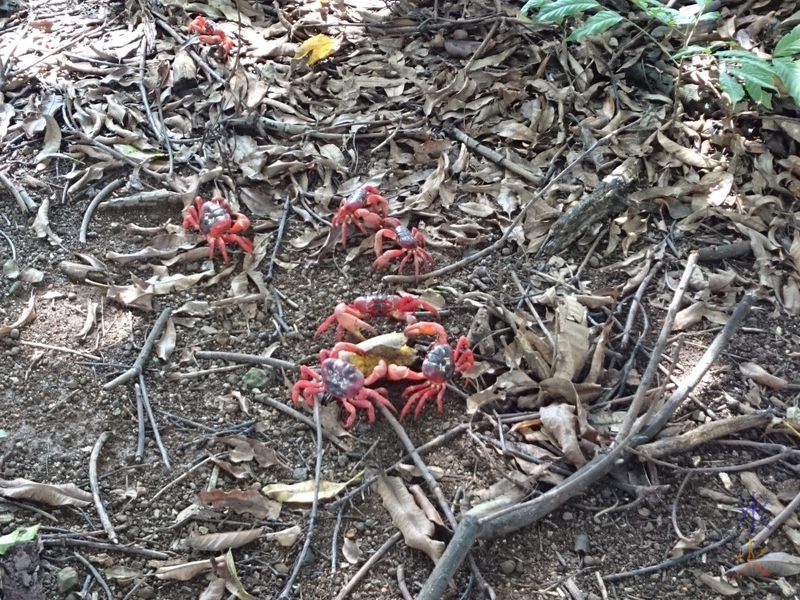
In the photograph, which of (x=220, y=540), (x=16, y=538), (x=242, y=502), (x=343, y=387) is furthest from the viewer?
(x=343, y=387)

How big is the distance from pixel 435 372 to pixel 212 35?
10.3ft

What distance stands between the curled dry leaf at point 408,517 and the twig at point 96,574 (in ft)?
3.47

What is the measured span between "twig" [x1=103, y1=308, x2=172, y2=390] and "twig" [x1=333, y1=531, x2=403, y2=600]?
138 centimetres

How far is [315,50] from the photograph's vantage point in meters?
4.87

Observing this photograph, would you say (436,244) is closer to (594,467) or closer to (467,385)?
(467,385)

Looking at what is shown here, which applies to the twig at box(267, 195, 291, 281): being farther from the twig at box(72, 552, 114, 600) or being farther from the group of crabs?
the twig at box(72, 552, 114, 600)

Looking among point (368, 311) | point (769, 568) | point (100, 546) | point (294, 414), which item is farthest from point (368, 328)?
point (769, 568)

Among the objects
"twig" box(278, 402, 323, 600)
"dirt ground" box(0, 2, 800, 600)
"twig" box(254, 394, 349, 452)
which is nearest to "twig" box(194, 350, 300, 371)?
"dirt ground" box(0, 2, 800, 600)

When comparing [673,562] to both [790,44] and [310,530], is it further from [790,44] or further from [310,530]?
[790,44]

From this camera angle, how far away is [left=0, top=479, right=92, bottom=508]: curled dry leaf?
9.34ft

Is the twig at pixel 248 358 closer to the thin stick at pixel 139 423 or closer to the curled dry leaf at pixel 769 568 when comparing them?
the thin stick at pixel 139 423

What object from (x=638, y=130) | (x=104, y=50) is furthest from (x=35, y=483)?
(x=638, y=130)

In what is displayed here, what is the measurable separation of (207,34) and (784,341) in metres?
4.06

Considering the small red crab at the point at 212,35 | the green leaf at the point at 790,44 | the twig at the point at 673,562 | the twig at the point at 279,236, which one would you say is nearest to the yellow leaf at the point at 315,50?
the small red crab at the point at 212,35
